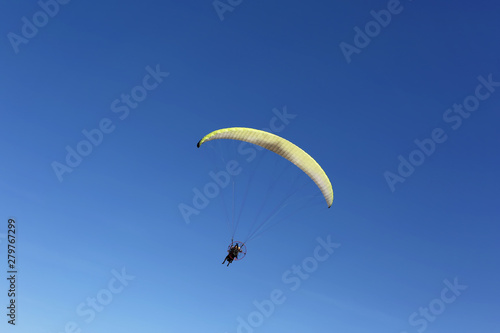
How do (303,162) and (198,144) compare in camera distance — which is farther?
(303,162)

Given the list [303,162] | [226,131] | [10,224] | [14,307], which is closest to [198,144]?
[226,131]

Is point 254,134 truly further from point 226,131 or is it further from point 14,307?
point 14,307

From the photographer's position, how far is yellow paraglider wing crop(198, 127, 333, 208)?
107 ft

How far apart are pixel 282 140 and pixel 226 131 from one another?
175 inches

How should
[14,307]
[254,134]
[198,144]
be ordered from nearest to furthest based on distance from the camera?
[198,144], [254,134], [14,307]

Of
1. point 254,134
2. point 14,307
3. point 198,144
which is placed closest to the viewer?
point 198,144

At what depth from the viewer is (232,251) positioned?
35438mm

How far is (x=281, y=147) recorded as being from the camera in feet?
113

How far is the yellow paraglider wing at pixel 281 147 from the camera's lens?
32.8 meters

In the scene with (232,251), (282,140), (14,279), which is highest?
(282,140)

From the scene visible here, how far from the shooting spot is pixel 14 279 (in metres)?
34.8

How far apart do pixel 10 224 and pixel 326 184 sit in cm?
2535

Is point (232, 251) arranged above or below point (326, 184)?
below

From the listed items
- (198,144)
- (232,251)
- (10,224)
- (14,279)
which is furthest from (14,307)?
(198,144)
